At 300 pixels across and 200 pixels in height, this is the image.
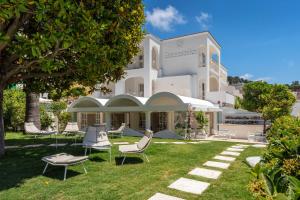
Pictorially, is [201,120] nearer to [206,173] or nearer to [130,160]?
[130,160]

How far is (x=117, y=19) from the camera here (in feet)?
30.4

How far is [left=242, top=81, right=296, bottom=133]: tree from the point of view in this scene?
24641 mm

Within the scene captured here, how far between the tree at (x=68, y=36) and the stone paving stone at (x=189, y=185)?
5.35 metres

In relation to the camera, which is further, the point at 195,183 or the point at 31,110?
the point at 31,110

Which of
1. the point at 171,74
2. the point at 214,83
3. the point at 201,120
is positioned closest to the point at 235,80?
the point at 214,83

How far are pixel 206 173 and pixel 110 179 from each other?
3396 mm

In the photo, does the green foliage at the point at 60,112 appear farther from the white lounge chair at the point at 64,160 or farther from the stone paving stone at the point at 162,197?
the stone paving stone at the point at 162,197

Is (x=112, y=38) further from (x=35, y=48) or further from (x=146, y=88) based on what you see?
(x=146, y=88)

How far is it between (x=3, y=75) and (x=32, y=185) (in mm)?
6073

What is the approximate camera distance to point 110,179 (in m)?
7.37

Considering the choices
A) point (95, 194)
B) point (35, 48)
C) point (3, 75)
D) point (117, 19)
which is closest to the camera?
point (95, 194)

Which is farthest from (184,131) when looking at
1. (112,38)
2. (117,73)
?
(112,38)

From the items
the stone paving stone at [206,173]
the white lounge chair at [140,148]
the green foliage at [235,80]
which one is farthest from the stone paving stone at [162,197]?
the green foliage at [235,80]

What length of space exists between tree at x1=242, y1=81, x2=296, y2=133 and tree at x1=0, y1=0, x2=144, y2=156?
60.7 ft
